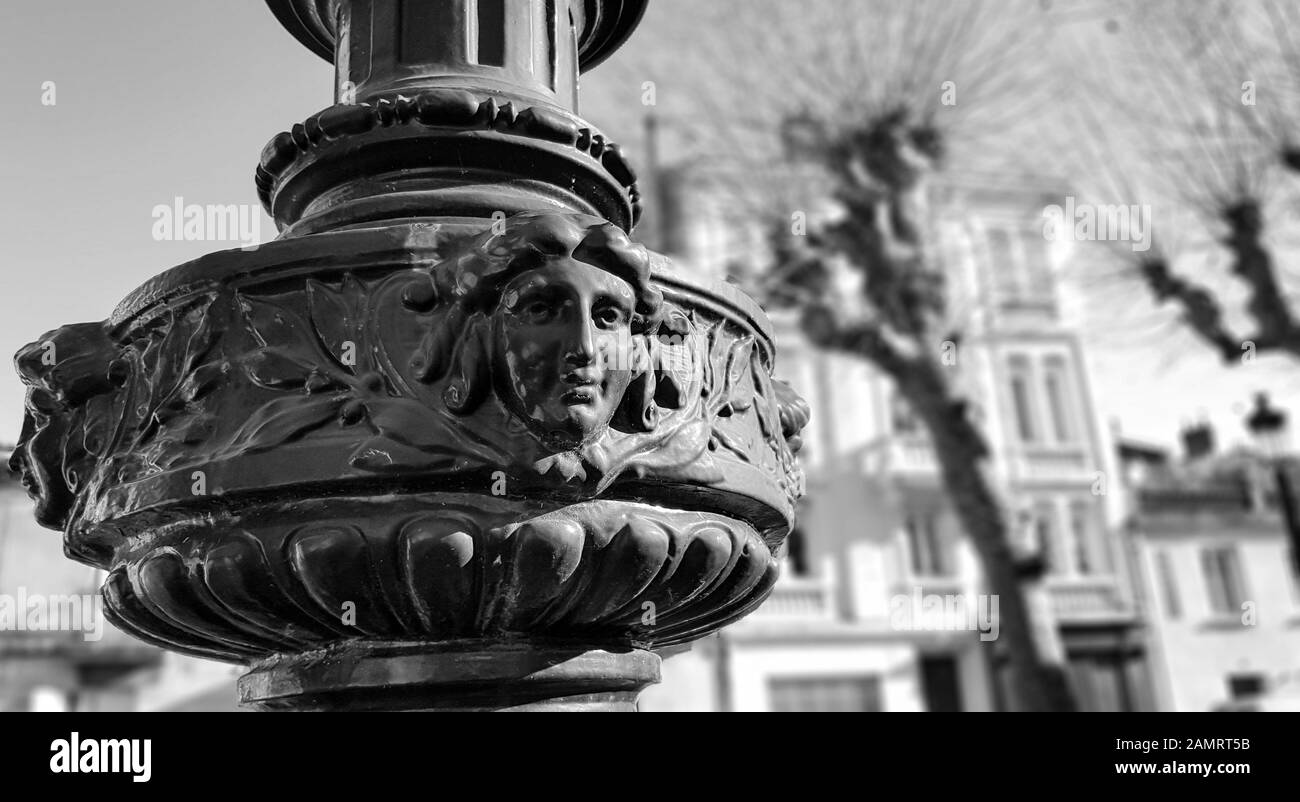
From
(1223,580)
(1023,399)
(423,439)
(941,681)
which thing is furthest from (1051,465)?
(423,439)

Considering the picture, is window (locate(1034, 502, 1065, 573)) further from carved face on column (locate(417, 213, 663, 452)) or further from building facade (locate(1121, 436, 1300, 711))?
carved face on column (locate(417, 213, 663, 452))

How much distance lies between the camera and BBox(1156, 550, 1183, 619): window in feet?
70.6

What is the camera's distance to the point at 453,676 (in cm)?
155

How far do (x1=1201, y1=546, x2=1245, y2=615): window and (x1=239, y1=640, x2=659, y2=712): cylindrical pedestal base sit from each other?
24.3 meters

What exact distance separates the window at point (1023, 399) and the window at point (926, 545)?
2.92 m

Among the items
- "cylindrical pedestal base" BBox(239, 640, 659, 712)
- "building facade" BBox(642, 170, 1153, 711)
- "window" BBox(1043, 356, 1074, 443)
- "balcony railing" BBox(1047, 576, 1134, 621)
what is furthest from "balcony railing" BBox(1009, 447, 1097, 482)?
"cylindrical pedestal base" BBox(239, 640, 659, 712)

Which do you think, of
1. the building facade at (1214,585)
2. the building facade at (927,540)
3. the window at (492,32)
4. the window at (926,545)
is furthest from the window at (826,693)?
the window at (492,32)

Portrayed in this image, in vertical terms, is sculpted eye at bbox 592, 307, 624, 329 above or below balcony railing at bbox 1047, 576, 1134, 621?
below

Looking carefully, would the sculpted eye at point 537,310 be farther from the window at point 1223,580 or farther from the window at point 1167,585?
the window at point 1223,580

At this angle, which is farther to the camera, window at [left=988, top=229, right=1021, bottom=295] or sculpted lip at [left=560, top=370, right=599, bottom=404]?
window at [left=988, top=229, right=1021, bottom=295]

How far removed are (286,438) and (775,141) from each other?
32.9ft

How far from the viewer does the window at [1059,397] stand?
2109 cm

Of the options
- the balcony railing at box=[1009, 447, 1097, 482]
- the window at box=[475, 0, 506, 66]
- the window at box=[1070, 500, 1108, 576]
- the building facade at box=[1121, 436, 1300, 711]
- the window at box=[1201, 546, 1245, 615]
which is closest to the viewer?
the window at box=[475, 0, 506, 66]

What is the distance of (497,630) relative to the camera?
154cm
